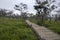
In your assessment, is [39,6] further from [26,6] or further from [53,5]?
[26,6]

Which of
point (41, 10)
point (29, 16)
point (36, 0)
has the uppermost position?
point (36, 0)

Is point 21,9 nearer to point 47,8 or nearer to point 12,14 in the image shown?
point 12,14

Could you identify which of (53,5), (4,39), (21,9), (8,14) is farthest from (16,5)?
(4,39)

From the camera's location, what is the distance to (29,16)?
52.8 m

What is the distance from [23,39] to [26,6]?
39.3 meters

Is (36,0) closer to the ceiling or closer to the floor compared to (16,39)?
closer to the ceiling

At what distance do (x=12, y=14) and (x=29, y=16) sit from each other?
23.1 feet

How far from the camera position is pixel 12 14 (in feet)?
178

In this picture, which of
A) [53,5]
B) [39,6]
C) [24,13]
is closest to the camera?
[39,6]

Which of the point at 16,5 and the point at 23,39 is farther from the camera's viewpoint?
the point at 16,5

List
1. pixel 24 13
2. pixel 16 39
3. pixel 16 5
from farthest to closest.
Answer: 1. pixel 24 13
2. pixel 16 5
3. pixel 16 39

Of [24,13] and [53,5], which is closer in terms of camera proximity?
[53,5]

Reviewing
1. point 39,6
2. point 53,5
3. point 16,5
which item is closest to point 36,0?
point 39,6

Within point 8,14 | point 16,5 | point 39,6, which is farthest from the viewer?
point 8,14
